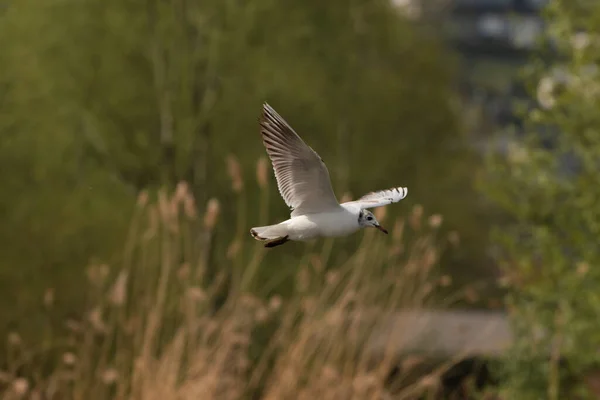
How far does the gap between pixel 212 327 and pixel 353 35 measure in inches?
291

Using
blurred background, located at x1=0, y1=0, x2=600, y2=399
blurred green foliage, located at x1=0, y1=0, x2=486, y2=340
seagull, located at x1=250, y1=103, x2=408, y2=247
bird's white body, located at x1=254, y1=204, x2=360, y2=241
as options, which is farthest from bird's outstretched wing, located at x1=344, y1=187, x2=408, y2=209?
blurred green foliage, located at x1=0, y1=0, x2=486, y2=340

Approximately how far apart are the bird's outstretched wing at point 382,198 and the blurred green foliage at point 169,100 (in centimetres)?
472

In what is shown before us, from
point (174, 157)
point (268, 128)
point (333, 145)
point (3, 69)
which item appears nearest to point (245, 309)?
point (268, 128)

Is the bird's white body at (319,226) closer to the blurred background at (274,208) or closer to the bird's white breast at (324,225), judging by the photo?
the bird's white breast at (324,225)

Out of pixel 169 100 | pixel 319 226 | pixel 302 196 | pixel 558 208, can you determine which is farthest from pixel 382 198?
pixel 169 100

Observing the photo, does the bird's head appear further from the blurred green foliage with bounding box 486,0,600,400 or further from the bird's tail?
the blurred green foliage with bounding box 486,0,600,400

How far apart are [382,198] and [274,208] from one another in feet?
24.4

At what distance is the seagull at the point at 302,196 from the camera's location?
7.26 ft

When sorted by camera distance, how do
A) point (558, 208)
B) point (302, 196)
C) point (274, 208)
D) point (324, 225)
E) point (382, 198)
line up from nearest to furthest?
point (324, 225) → point (302, 196) → point (382, 198) → point (558, 208) → point (274, 208)

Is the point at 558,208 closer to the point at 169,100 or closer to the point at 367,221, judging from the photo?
the point at 367,221

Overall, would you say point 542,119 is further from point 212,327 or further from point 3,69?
point 3,69

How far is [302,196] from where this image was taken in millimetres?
2381

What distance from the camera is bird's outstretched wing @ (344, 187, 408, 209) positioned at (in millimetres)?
2445

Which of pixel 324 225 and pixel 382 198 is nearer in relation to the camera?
pixel 324 225
